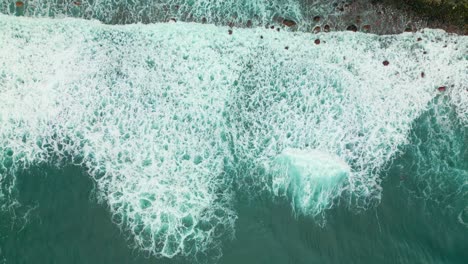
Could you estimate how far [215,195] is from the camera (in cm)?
819

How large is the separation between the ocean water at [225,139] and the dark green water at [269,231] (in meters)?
0.02

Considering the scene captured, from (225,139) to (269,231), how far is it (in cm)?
176

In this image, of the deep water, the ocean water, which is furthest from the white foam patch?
the deep water

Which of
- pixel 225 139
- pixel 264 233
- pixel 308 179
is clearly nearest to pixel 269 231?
pixel 264 233

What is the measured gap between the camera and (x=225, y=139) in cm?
860

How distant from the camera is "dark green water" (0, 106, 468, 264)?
299 inches

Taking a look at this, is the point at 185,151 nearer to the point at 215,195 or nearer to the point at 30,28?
the point at 215,195

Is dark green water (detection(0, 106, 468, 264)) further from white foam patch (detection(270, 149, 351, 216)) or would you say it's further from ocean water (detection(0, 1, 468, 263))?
white foam patch (detection(270, 149, 351, 216))

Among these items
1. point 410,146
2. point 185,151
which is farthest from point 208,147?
point 410,146

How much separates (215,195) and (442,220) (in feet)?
12.1

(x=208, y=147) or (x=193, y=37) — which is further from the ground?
(x=193, y=37)

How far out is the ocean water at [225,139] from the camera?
25.6ft

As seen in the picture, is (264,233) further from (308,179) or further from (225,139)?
(225,139)

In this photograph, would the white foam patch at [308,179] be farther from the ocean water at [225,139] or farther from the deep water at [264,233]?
the deep water at [264,233]
